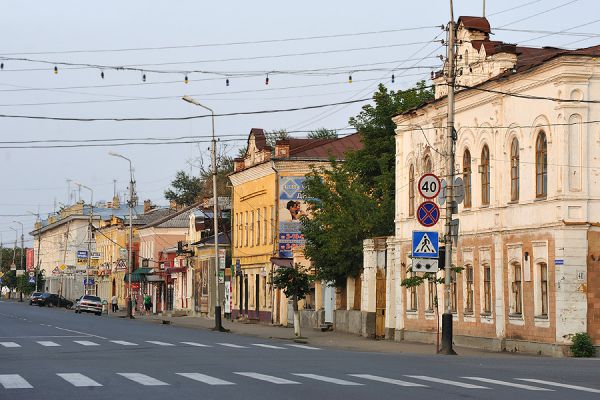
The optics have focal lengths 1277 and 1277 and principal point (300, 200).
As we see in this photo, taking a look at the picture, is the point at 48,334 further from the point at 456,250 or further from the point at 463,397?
the point at 463,397

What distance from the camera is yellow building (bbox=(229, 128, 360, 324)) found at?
219 ft

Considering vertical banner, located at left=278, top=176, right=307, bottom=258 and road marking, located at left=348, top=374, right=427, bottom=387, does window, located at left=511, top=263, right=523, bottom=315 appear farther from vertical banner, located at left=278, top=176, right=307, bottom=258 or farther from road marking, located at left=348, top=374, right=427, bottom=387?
vertical banner, located at left=278, top=176, right=307, bottom=258

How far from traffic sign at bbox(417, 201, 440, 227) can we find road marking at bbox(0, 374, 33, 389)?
1427 centimetres

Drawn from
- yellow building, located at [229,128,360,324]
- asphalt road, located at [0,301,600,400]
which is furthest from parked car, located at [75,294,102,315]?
asphalt road, located at [0,301,600,400]

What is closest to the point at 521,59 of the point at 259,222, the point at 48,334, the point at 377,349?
the point at 377,349

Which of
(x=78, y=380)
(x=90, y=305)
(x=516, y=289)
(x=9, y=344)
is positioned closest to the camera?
(x=78, y=380)

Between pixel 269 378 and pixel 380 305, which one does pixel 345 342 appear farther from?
pixel 269 378

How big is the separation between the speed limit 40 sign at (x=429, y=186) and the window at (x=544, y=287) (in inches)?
171

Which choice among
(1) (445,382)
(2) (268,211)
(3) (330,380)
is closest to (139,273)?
(2) (268,211)

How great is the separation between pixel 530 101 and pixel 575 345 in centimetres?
725

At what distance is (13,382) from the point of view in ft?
67.5

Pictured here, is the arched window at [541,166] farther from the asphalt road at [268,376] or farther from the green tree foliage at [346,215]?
the green tree foliage at [346,215]

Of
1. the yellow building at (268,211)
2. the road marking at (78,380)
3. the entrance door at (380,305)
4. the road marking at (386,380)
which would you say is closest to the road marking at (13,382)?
the road marking at (78,380)

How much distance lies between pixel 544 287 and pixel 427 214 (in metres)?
4.59
